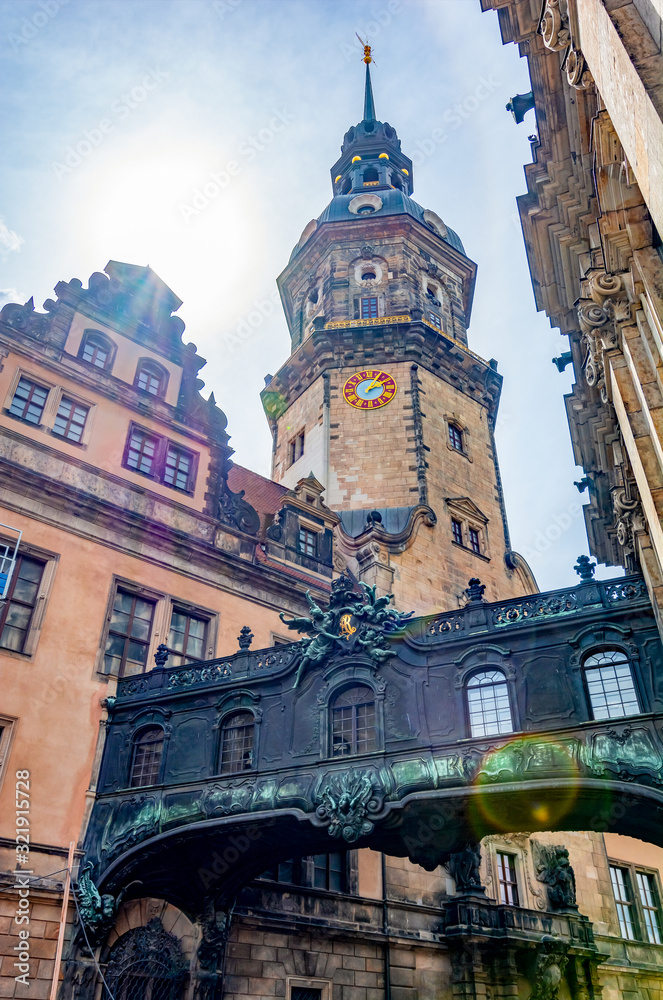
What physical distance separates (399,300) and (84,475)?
19800mm

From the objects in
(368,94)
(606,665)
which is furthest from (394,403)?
(368,94)

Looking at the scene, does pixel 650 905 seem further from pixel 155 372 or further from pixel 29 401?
pixel 29 401

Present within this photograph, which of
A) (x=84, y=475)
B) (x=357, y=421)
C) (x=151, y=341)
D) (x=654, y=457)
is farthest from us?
(x=357, y=421)

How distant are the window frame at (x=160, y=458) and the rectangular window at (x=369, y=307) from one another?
1569 centimetres

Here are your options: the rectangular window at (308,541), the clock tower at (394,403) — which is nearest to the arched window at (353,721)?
the rectangular window at (308,541)

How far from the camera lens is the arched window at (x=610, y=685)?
1176 cm

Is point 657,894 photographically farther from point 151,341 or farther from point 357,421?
point 151,341

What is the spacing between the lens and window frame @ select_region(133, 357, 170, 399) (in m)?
20.5

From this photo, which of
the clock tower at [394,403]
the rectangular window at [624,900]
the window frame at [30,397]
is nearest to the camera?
the window frame at [30,397]

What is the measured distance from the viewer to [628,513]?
1542cm

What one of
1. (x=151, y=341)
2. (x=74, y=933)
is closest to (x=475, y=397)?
(x=151, y=341)

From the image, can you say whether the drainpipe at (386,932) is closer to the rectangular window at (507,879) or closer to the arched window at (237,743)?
the rectangular window at (507,879)

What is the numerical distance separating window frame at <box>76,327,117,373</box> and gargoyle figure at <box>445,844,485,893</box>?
1528 cm

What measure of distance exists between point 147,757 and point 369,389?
19.3 metres
